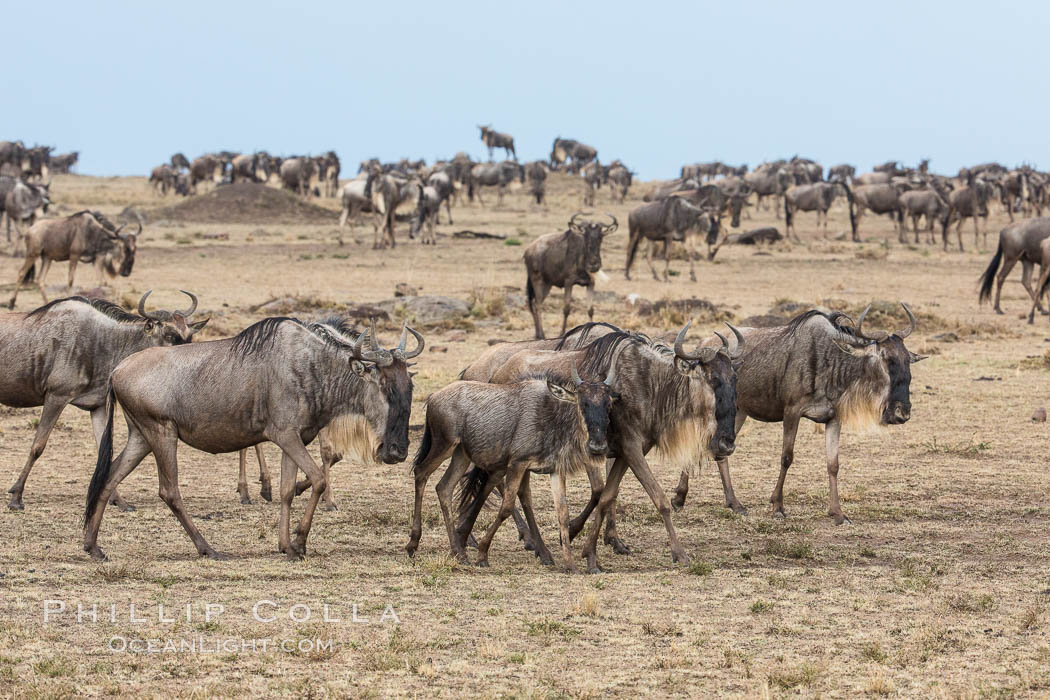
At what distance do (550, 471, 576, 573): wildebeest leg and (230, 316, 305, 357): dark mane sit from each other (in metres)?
1.98

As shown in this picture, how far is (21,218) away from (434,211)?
31.3ft

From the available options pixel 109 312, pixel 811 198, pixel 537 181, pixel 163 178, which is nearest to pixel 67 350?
pixel 109 312

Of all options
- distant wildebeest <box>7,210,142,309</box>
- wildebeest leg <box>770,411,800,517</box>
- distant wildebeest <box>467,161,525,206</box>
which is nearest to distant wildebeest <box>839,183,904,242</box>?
distant wildebeest <box>467,161,525,206</box>

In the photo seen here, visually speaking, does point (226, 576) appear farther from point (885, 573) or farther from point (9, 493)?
point (885, 573)

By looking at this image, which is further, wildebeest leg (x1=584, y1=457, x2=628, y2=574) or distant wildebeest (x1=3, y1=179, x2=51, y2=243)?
distant wildebeest (x1=3, y1=179, x2=51, y2=243)

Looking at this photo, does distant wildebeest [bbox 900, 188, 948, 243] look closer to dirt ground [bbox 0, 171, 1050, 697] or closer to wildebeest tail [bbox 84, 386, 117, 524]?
dirt ground [bbox 0, 171, 1050, 697]

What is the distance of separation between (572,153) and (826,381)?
48.5 m

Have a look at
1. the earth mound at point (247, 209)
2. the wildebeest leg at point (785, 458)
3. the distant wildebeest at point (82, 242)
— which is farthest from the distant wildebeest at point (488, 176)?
the wildebeest leg at point (785, 458)

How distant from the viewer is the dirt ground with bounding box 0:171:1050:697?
5.80 m

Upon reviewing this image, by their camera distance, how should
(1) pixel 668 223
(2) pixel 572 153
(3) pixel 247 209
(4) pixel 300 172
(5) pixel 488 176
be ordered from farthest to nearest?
(2) pixel 572 153 → (5) pixel 488 176 → (4) pixel 300 172 → (3) pixel 247 209 → (1) pixel 668 223

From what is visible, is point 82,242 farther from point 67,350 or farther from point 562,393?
point 562,393

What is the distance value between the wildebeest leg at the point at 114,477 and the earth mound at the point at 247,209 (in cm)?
2755

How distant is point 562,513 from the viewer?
7.72 metres

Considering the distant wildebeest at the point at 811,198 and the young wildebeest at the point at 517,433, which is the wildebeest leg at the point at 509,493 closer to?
the young wildebeest at the point at 517,433
